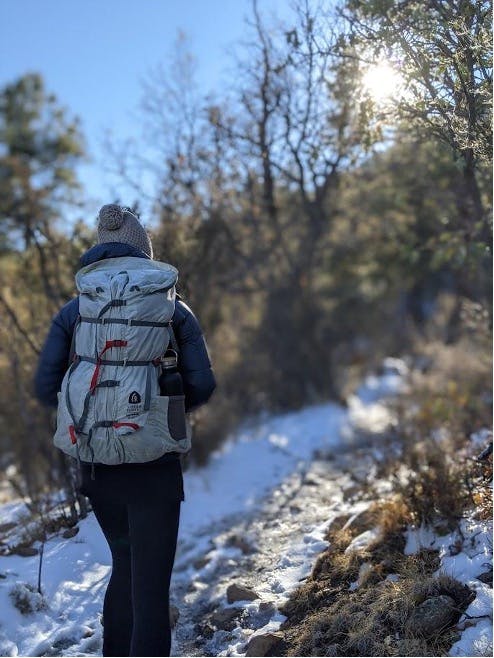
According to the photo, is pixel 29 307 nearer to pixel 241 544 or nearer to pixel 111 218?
pixel 241 544

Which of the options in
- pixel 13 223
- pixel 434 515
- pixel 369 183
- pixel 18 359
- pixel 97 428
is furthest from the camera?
pixel 369 183

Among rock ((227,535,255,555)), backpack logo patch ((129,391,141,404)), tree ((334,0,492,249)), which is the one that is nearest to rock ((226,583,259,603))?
rock ((227,535,255,555))

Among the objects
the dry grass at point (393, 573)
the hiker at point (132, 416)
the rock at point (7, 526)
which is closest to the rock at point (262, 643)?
the dry grass at point (393, 573)

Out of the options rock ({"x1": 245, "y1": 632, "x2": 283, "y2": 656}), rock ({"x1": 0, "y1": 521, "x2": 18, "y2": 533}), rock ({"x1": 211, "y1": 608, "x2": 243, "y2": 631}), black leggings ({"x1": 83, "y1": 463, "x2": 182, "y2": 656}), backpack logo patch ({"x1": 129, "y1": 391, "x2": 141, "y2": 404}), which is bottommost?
rock ({"x1": 211, "y1": 608, "x2": 243, "y2": 631})

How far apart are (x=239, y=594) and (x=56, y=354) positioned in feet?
7.26

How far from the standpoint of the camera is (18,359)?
6.56 m

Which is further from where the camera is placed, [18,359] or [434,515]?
[18,359]

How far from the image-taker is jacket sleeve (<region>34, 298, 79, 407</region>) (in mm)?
2822

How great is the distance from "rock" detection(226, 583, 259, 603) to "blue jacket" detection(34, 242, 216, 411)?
6.11 feet

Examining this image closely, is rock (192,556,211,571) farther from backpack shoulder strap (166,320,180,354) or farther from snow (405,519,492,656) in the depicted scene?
backpack shoulder strap (166,320,180,354)

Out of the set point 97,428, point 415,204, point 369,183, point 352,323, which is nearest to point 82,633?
point 97,428

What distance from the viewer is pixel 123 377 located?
2.66 meters

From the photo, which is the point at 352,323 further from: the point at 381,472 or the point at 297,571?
the point at 297,571

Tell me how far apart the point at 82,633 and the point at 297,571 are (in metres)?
1.42
